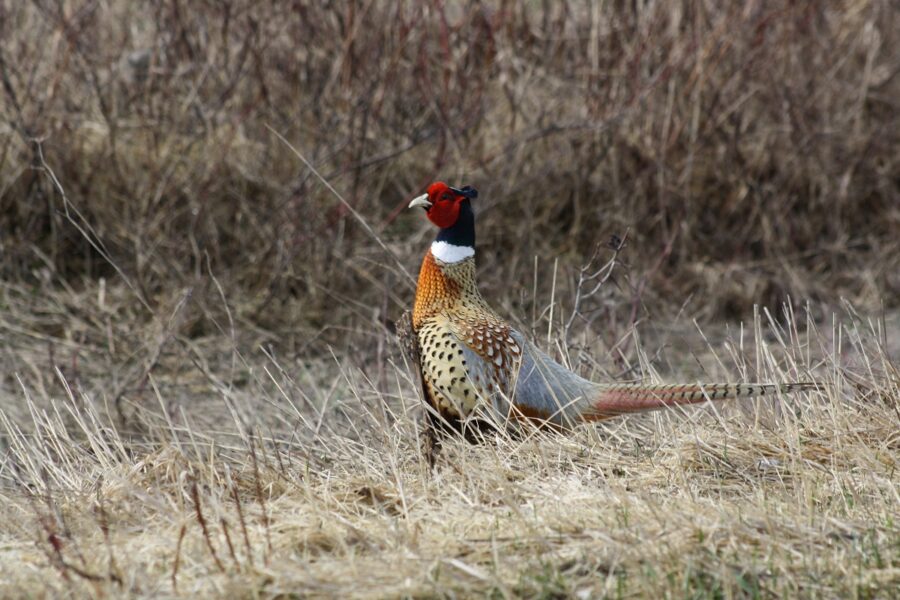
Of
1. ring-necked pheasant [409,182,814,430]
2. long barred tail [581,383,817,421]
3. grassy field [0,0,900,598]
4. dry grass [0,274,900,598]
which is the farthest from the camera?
grassy field [0,0,900,598]

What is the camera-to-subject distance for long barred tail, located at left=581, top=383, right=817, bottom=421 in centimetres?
324

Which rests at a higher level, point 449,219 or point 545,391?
point 449,219

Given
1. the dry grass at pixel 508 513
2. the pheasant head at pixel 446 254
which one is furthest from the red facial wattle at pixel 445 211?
the dry grass at pixel 508 513

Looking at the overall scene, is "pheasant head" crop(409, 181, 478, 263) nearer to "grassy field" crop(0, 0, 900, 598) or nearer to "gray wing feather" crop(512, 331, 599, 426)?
"gray wing feather" crop(512, 331, 599, 426)

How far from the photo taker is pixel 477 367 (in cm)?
340

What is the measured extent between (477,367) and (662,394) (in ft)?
1.70

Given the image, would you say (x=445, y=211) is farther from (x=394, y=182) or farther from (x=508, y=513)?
(x=394, y=182)

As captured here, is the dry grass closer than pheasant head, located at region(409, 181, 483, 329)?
Yes

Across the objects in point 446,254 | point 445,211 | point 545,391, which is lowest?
point 545,391

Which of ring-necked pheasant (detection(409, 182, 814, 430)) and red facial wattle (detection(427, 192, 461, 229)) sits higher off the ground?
red facial wattle (detection(427, 192, 461, 229))

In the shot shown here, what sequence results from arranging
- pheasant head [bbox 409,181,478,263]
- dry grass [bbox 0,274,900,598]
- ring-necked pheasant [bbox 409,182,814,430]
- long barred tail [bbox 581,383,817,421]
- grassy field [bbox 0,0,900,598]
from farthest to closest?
→ grassy field [bbox 0,0,900,598] → pheasant head [bbox 409,181,478,263] → ring-necked pheasant [bbox 409,182,814,430] → long barred tail [bbox 581,383,817,421] → dry grass [bbox 0,274,900,598]

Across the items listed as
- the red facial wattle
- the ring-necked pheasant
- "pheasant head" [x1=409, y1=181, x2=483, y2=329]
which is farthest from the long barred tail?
the red facial wattle

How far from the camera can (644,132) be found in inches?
282

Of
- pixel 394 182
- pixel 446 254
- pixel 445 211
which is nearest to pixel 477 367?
pixel 446 254
